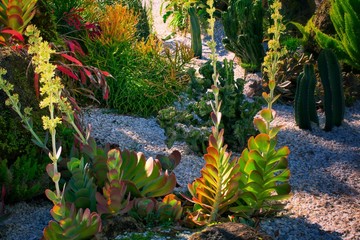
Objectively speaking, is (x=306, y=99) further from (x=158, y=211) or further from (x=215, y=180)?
(x=158, y=211)

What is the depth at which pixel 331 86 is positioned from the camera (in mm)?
5113

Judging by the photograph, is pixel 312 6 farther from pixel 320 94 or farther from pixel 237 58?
pixel 320 94

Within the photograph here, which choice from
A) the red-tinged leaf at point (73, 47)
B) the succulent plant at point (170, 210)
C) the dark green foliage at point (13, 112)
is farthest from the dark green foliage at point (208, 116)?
the succulent plant at point (170, 210)

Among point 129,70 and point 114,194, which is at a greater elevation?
point 129,70

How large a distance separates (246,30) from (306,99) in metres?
1.80

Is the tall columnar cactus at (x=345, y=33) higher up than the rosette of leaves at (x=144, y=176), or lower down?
higher up

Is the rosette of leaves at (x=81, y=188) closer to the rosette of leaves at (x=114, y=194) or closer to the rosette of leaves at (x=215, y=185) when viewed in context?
the rosette of leaves at (x=114, y=194)

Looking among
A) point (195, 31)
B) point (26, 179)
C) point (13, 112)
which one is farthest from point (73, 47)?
point (195, 31)

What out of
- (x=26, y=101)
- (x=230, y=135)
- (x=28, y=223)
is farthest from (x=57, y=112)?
(x=230, y=135)

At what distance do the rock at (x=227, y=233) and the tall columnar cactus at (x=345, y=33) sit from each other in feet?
11.6

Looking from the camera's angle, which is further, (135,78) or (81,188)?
(135,78)

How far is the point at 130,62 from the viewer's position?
Result: 20.1 feet

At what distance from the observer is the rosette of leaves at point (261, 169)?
10.8 ft

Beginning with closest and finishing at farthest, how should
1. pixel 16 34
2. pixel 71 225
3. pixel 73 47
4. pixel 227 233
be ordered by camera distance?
1. pixel 227 233
2. pixel 71 225
3. pixel 16 34
4. pixel 73 47
